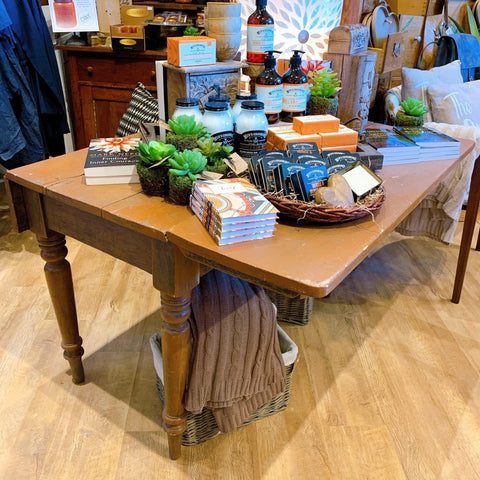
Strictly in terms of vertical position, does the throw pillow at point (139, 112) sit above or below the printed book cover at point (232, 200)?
below

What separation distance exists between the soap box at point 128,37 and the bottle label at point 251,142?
1.81 meters

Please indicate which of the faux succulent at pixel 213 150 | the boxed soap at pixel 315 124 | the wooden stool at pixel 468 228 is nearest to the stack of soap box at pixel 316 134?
the boxed soap at pixel 315 124

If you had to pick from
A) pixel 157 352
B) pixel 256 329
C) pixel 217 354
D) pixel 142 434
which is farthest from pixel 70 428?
pixel 256 329

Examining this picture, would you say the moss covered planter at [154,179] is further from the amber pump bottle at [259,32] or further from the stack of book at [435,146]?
the stack of book at [435,146]

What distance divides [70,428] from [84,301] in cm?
75

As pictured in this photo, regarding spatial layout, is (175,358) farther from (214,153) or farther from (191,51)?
(191,51)

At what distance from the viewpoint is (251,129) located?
4.77 feet

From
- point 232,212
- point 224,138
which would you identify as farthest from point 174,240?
point 224,138

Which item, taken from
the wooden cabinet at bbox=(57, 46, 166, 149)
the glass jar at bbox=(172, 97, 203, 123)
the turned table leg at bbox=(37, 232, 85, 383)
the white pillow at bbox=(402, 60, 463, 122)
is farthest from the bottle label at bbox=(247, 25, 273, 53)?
the white pillow at bbox=(402, 60, 463, 122)

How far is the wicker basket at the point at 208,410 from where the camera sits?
158 centimetres

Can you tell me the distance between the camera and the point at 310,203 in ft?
3.97

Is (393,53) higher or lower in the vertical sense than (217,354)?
higher

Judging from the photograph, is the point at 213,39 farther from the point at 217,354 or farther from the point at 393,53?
the point at 393,53

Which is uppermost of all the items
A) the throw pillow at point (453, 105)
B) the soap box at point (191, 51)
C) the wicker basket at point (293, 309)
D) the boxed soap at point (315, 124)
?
the soap box at point (191, 51)
